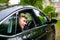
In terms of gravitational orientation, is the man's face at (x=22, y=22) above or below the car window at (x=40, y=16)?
above

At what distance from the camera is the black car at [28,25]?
4.59 m

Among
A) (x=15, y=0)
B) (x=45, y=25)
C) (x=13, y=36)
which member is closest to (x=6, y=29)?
(x=13, y=36)

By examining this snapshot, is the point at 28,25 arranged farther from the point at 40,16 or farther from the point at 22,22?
the point at 40,16

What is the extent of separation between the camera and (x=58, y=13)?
26.5m

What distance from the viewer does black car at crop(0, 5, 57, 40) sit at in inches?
181

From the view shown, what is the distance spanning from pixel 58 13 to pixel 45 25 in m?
20.1

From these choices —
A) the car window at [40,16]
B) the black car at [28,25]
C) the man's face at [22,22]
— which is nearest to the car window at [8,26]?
the black car at [28,25]

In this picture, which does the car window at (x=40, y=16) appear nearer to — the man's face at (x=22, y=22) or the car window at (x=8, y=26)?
the man's face at (x=22, y=22)

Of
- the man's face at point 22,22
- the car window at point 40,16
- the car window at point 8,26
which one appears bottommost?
the car window at point 40,16

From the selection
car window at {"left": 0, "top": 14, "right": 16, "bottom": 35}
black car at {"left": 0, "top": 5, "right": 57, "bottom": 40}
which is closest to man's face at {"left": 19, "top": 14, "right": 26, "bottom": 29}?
black car at {"left": 0, "top": 5, "right": 57, "bottom": 40}

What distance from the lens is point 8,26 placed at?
469 cm

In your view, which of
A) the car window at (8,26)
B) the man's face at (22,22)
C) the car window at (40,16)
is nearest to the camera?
the car window at (8,26)

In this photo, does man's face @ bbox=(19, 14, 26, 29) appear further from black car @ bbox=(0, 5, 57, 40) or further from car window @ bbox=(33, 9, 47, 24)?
car window @ bbox=(33, 9, 47, 24)

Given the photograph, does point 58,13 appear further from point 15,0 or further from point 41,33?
point 41,33
